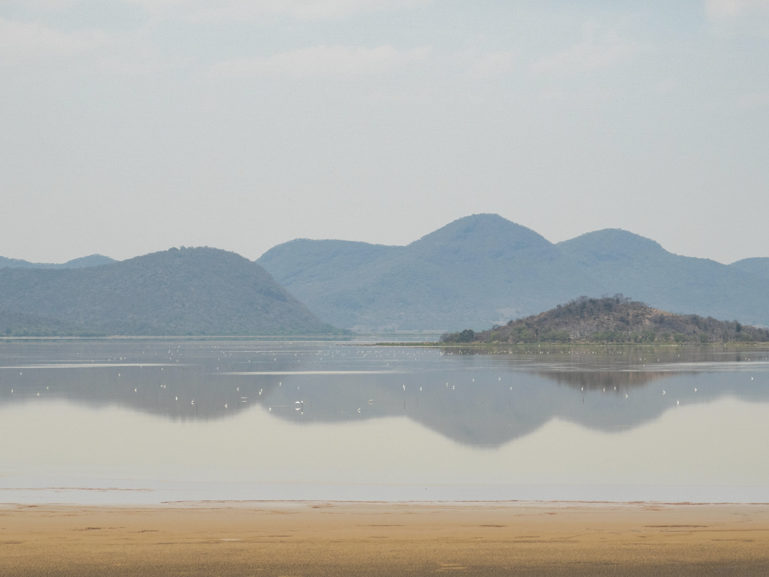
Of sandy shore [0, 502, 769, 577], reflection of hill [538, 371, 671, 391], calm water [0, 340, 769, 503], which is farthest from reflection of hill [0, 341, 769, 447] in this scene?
sandy shore [0, 502, 769, 577]

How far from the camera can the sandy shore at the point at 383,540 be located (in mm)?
15961

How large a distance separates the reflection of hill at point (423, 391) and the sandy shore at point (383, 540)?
16282 mm

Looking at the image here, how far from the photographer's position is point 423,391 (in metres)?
65.9

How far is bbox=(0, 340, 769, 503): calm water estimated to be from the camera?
27297 mm

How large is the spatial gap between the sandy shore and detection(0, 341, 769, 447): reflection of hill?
1628 cm

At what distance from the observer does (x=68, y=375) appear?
83188mm

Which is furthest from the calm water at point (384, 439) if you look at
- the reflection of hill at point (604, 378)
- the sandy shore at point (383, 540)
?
the sandy shore at point (383, 540)

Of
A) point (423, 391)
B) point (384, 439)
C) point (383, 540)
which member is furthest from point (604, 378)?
point (383, 540)

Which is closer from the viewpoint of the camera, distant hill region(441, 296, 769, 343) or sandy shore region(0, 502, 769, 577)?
sandy shore region(0, 502, 769, 577)

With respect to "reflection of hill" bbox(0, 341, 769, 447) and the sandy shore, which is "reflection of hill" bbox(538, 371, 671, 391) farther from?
the sandy shore

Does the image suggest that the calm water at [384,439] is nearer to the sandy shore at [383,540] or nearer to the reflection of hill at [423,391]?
the reflection of hill at [423,391]

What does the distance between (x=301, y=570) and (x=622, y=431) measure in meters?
28.2

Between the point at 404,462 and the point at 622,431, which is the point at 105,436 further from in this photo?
the point at 622,431

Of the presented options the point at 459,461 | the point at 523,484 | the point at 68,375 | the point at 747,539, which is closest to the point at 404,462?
the point at 459,461
